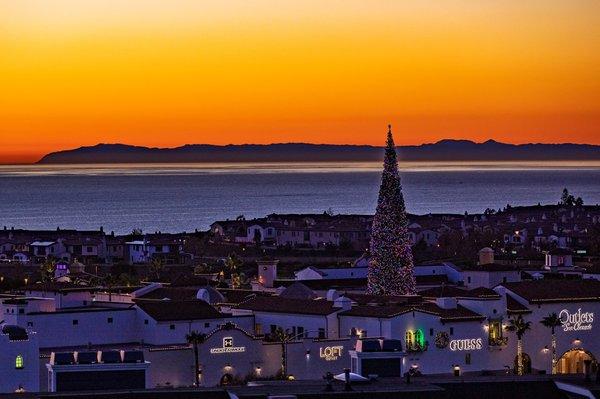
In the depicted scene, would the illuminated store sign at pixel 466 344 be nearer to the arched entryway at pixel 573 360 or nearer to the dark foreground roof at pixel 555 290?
the dark foreground roof at pixel 555 290

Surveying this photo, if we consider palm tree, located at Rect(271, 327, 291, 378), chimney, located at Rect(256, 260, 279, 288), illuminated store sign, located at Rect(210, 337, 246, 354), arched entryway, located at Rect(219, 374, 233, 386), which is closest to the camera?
arched entryway, located at Rect(219, 374, 233, 386)

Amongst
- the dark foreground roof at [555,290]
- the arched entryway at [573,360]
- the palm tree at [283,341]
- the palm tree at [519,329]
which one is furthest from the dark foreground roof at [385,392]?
the dark foreground roof at [555,290]

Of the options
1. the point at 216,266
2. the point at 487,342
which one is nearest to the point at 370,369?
the point at 487,342

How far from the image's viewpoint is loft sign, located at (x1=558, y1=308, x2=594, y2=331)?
203 ft

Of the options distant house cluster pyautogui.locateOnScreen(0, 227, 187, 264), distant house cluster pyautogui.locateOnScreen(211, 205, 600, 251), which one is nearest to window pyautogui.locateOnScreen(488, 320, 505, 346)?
distant house cluster pyautogui.locateOnScreen(0, 227, 187, 264)

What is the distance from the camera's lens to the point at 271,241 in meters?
131

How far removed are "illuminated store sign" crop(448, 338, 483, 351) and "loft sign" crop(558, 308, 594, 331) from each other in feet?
14.0

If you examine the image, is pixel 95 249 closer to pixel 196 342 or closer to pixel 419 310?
pixel 419 310

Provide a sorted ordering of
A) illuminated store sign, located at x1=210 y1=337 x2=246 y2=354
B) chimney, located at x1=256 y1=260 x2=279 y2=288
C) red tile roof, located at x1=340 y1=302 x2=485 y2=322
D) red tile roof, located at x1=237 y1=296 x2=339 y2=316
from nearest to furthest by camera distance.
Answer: illuminated store sign, located at x1=210 y1=337 x2=246 y2=354
red tile roof, located at x1=340 y1=302 x2=485 y2=322
red tile roof, located at x1=237 y1=296 x2=339 y2=316
chimney, located at x1=256 y1=260 x2=279 y2=288

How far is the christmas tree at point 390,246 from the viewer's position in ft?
221

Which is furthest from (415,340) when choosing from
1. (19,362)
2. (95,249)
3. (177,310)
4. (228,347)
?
(95,249)

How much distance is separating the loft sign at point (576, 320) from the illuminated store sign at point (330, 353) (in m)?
10.4

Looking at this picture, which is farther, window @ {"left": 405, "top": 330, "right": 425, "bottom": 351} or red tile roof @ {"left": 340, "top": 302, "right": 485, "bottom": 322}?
red tile roof @ {"left": 340, "top": 302, "right": 485, "bottom": 322}

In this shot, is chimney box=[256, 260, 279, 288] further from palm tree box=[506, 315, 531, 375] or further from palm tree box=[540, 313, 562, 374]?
palm tree box=[540, 313, 562, 374]
